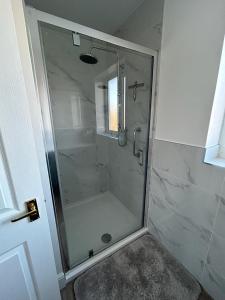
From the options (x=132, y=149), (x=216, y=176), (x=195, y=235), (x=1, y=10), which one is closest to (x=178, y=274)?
(x=195, y=235)

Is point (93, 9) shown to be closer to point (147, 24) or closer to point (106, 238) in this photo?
point (147, 24)

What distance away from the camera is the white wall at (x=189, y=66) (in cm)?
87

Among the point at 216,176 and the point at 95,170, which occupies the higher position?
the point at 216,176

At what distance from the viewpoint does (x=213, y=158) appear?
1.03 m

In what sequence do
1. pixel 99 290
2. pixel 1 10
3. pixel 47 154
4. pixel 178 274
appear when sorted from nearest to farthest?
pixel 1 10 → pixel 47 154 → pixel 99 290 → pixel 178 274

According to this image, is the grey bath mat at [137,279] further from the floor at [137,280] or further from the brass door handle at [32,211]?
the brass door handle at [32,211]

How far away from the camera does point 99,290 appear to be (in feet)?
3.63

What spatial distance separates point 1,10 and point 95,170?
6.42 feet

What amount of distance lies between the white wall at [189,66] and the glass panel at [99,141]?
9.9 inches

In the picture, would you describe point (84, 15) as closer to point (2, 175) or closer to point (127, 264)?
point (2, 175)

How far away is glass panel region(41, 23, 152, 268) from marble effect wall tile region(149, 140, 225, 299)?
31cm

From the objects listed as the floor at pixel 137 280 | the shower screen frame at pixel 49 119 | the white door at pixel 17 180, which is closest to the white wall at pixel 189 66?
the shower screen frame at pixel 49 119

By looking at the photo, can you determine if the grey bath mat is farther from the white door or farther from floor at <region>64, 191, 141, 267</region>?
the white door

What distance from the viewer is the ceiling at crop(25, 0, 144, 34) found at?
1.36m
